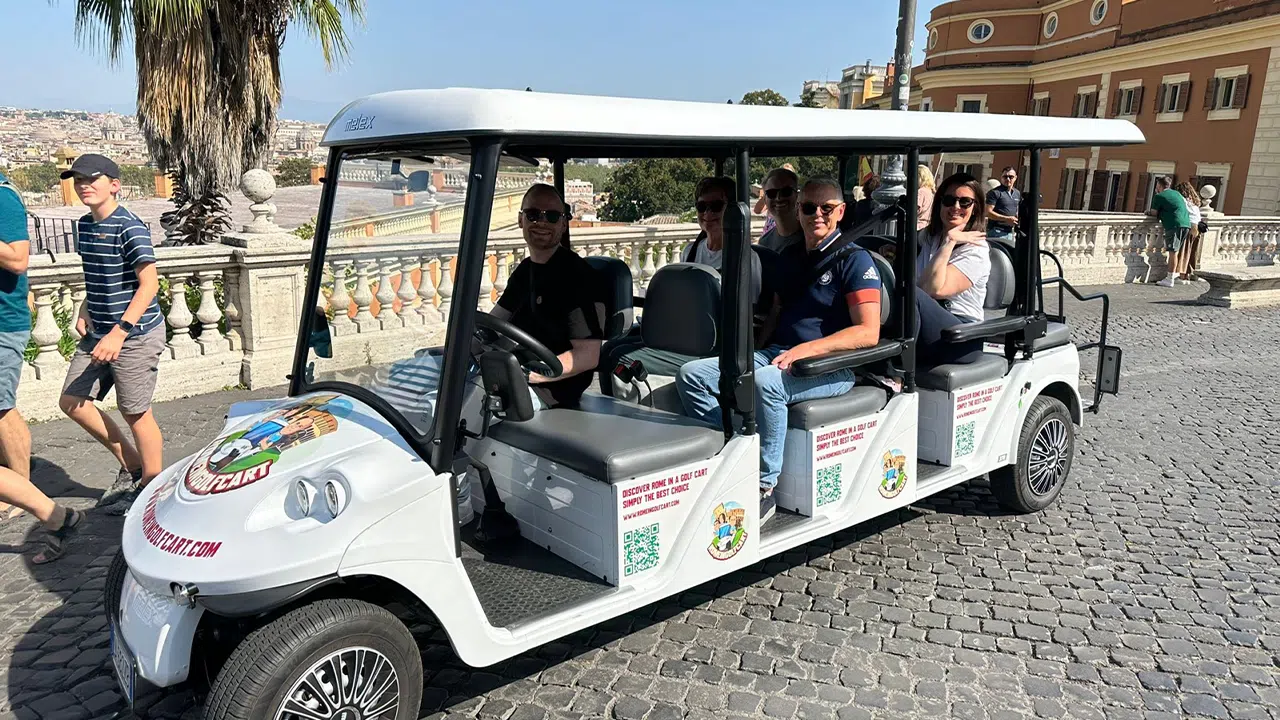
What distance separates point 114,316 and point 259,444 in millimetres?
2312

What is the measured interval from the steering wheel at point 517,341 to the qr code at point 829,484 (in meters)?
1.36

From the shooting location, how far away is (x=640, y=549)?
325 centimetres

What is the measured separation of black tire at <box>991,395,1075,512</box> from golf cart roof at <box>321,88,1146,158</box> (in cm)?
171

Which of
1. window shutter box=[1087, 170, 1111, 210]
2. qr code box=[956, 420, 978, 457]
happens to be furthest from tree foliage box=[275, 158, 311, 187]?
window shutter box=[1087, 170, 1111, 210]

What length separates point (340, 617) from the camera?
264 cm

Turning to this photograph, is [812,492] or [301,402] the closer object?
[301,402]

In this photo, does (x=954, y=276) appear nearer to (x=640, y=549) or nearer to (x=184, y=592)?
(x=640, y=549)

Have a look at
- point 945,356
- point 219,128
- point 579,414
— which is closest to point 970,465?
point 945,356

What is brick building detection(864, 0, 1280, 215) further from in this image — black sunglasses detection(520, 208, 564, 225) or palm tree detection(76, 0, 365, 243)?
black sunglasses detection(520, 208, 564, 225)

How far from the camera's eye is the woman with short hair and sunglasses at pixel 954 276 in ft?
15.2

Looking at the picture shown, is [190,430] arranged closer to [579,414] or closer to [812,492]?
[579,414]

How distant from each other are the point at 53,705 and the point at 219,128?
7.73 metres

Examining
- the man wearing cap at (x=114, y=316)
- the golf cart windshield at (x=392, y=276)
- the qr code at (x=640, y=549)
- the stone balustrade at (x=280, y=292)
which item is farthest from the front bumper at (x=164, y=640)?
the man wearing cap at (x=114, y=316)

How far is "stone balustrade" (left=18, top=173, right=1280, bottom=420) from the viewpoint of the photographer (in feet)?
11.1
